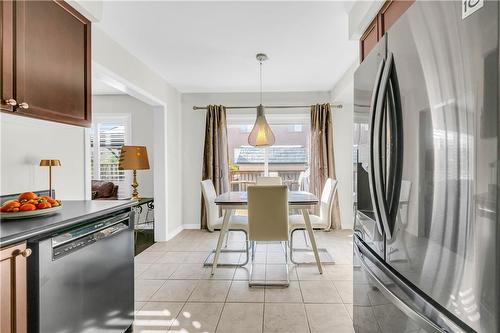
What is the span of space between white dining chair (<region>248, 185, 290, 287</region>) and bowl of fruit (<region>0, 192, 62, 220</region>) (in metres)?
1.65

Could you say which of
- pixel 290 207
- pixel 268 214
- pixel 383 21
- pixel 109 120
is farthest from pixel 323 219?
pixel 109 120

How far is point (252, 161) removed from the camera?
5609mm

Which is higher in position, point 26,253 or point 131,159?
point 131,159

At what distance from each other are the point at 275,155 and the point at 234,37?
113 inches

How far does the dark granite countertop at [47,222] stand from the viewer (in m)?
1.17

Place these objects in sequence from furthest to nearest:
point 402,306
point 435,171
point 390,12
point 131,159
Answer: point 131,159, point 390,12, point 402,306, point 435,171

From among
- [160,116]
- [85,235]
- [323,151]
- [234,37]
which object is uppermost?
[234,37]

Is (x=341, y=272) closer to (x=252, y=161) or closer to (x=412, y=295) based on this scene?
(x=412, y=295)

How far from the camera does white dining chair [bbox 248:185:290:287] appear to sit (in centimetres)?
284

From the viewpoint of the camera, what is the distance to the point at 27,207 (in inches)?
58.5

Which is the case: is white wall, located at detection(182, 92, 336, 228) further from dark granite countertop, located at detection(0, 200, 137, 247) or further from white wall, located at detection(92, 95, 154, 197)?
dark granite countertop, located at detection(0, 200, 137, 247)

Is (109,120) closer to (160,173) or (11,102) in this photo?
(160,173)

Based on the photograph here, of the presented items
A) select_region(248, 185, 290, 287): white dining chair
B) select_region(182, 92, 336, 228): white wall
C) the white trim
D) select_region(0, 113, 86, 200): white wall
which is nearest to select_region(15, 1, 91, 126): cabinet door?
select_region(0, 113, 86, 200): white wall

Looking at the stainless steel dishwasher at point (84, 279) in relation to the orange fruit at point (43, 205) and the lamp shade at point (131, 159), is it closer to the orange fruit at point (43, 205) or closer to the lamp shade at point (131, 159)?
the orange fruit at point (43, 205)
